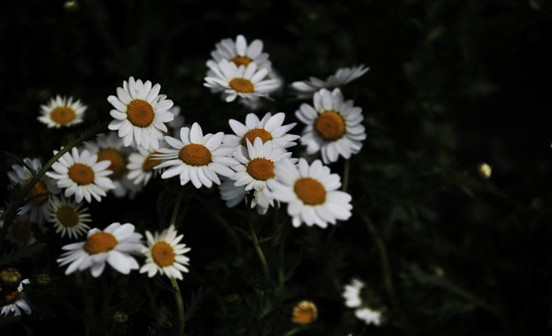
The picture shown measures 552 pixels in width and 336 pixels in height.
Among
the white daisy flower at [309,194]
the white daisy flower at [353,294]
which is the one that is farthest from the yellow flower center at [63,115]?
the white daisy flower at [353,294]

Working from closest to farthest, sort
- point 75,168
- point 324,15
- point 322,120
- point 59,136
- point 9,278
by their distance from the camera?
1. point 9,278
2. point 75,168
3. point 322,120
4. point 59,136
5. point 324,15

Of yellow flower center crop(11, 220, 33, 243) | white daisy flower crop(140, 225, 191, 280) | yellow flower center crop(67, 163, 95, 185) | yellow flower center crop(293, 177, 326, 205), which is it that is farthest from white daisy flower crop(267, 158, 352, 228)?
yellow flower center crop(11, 220, 33, 243)

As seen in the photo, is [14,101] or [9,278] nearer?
[9,278]

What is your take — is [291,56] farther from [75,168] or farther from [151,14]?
[75,168]

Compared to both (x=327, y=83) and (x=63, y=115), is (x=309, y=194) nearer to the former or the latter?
(x=327, y=83)

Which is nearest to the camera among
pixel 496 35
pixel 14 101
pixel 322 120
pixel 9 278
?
pixel 9 278

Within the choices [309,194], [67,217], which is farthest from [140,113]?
[309,194]

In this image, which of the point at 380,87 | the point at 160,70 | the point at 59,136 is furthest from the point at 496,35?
the point at 59,136
